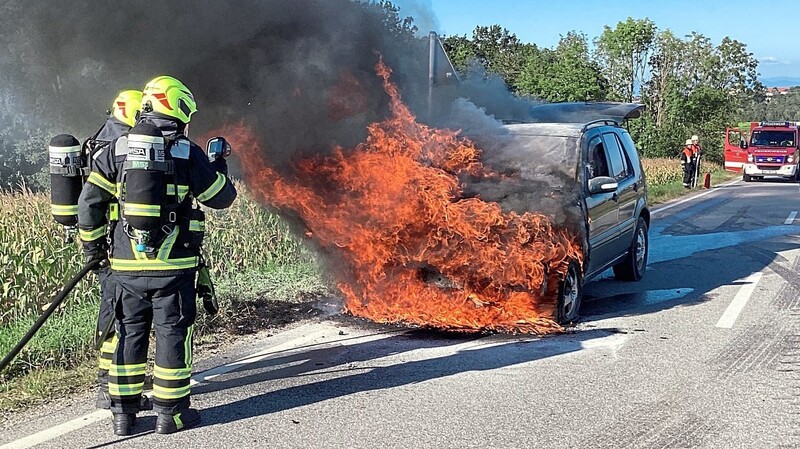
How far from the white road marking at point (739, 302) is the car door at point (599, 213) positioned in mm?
1246

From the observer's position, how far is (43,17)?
5758 millimetres

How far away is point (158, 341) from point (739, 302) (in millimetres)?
6029

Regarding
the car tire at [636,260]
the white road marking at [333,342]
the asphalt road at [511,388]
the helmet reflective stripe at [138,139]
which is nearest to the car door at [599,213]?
the asphalt road at [511,388]

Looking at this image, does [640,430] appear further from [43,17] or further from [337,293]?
[43,17]

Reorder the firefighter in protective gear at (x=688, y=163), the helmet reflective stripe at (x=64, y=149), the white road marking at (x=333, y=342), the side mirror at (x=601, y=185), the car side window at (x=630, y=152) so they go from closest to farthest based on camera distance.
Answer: the helmet reflective stripe at (x=64, y=149) < the white road marking at (x=333, y=342) < the side mirror at (x=601, y=185) < the car side window at (x=630, y=152) < the firefighter in protective gear at (x=688, y=163)

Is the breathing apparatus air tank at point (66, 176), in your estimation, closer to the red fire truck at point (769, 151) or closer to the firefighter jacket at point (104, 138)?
the firefighter jacket at point (104, 138)

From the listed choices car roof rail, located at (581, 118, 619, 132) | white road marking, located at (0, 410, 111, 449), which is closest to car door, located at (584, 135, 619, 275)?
car roof rail, located at (581, 118, 619, 132)

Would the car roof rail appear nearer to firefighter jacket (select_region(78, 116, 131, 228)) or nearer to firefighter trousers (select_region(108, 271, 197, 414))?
firefighter jacket (select_region(78, 116, 131, 228))

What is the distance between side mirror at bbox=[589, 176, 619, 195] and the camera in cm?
717

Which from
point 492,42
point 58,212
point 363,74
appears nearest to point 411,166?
point 363,74

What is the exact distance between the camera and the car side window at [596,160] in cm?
743

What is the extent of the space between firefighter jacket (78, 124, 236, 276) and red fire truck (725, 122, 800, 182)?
96.1 feet

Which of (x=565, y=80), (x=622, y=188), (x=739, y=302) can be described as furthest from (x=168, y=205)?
(x=565, y=80)

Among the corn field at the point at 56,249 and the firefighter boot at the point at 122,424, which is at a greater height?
the corn field at the point at 56,249
